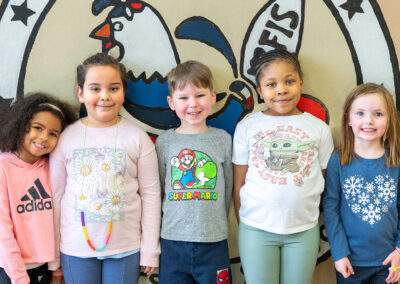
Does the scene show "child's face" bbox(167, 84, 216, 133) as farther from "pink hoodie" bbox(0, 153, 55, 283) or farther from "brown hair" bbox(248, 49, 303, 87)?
"pink hoodie" bbox(0, 153, 55, 283)

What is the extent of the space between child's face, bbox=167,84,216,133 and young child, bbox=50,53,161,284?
247mm

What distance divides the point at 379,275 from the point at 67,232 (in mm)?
1607

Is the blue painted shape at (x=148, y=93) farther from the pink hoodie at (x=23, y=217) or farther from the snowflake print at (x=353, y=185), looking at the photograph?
the snowflake print at (x=353, y=185)

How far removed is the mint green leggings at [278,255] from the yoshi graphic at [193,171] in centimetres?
33

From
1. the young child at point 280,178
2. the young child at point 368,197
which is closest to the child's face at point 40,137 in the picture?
the young child at point 280,178

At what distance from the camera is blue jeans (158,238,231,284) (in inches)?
71.6

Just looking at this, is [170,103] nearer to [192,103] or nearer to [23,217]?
[192,103]

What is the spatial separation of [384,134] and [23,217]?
1882 millimetres

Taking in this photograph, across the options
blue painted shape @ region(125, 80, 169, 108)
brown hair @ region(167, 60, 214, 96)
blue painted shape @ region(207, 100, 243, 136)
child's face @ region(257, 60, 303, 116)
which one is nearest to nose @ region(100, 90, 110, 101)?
blue painted shape @ region(125, 80, 169, 108)

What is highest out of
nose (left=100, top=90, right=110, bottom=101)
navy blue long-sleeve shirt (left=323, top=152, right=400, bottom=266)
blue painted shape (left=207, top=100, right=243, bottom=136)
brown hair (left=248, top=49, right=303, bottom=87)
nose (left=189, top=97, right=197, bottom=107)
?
brown hair (left=248, top=49, right=303, bottom=87)

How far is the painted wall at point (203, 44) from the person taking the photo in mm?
2041

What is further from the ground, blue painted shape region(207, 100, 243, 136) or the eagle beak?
the eagle beak

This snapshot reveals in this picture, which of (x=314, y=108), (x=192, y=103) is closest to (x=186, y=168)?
(x=192, y=103)

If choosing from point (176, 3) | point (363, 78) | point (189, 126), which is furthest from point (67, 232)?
point (363, 78)
